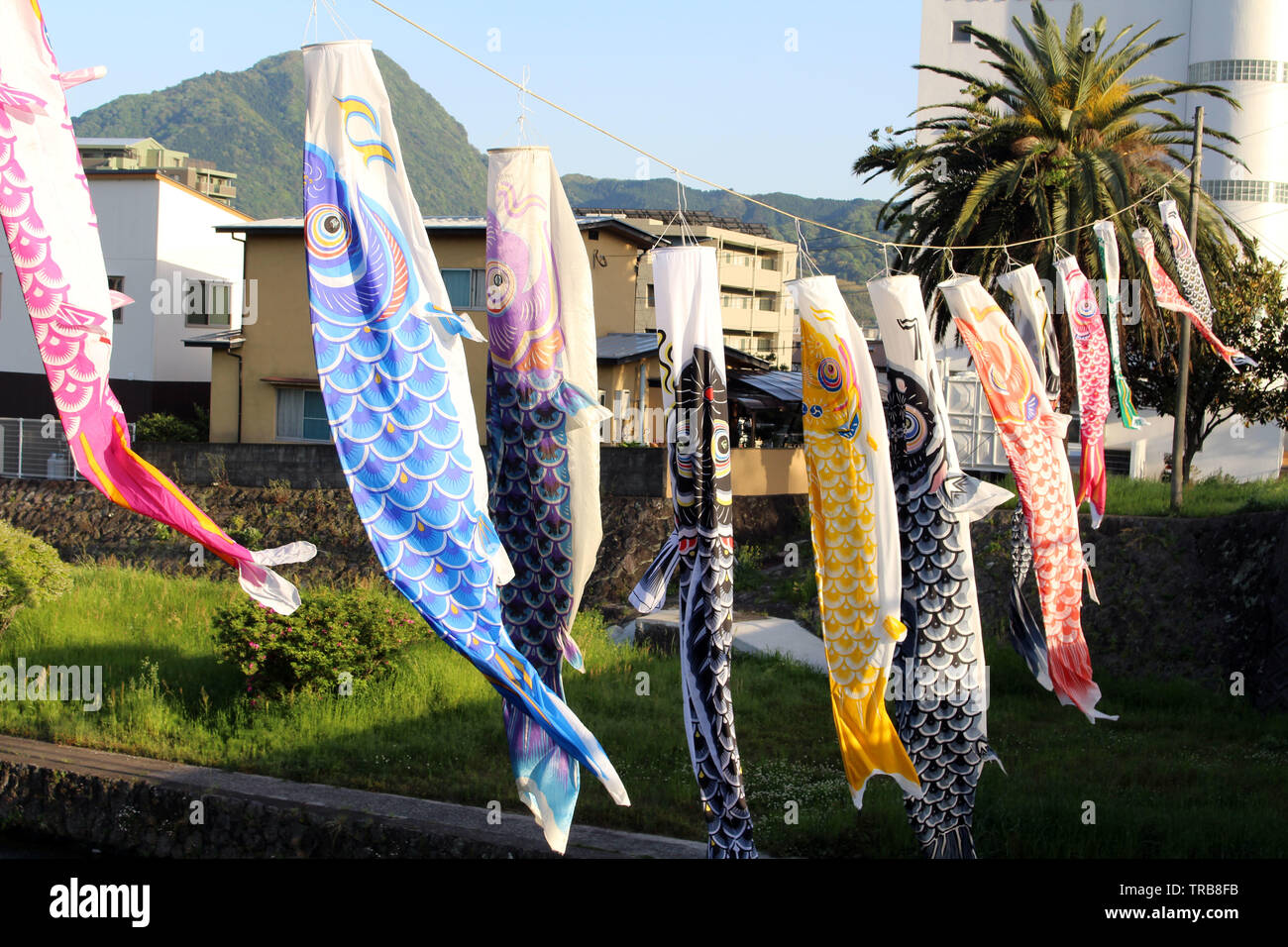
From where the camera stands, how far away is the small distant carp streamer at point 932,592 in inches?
316

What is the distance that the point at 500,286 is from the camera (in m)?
7.50

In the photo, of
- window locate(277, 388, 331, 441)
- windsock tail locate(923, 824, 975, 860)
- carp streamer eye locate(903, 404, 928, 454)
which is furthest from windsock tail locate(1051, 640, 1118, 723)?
window locate(277, 388, 331, 441)

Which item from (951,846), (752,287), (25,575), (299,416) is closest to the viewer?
(951,846)

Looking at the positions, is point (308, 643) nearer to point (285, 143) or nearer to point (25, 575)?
point (25, 575)

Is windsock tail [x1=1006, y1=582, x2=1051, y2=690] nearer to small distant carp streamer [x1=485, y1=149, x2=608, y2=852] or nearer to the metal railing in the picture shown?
small distant carp streamer [x1=485, y1=149, x2=608, y2=852]

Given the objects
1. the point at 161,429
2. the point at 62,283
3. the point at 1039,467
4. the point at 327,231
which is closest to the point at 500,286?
the point at 327,231

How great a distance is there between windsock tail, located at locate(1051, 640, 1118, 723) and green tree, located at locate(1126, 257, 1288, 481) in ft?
45.0

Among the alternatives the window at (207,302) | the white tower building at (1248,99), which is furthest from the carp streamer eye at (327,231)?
the white tower building at (1248,99)

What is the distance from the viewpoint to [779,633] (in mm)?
17047

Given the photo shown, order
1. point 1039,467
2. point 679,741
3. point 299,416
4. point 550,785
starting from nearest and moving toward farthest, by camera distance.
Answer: point 550,785
point 1039,467
point 679,741
point 299,416

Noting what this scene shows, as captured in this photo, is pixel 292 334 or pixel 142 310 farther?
pixel 142 310

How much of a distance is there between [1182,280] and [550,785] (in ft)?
33.9

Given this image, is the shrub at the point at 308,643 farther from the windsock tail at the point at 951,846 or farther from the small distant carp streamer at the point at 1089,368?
the small distant carp streamer at the point at 1089,368

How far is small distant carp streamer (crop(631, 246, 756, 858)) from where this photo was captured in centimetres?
743
